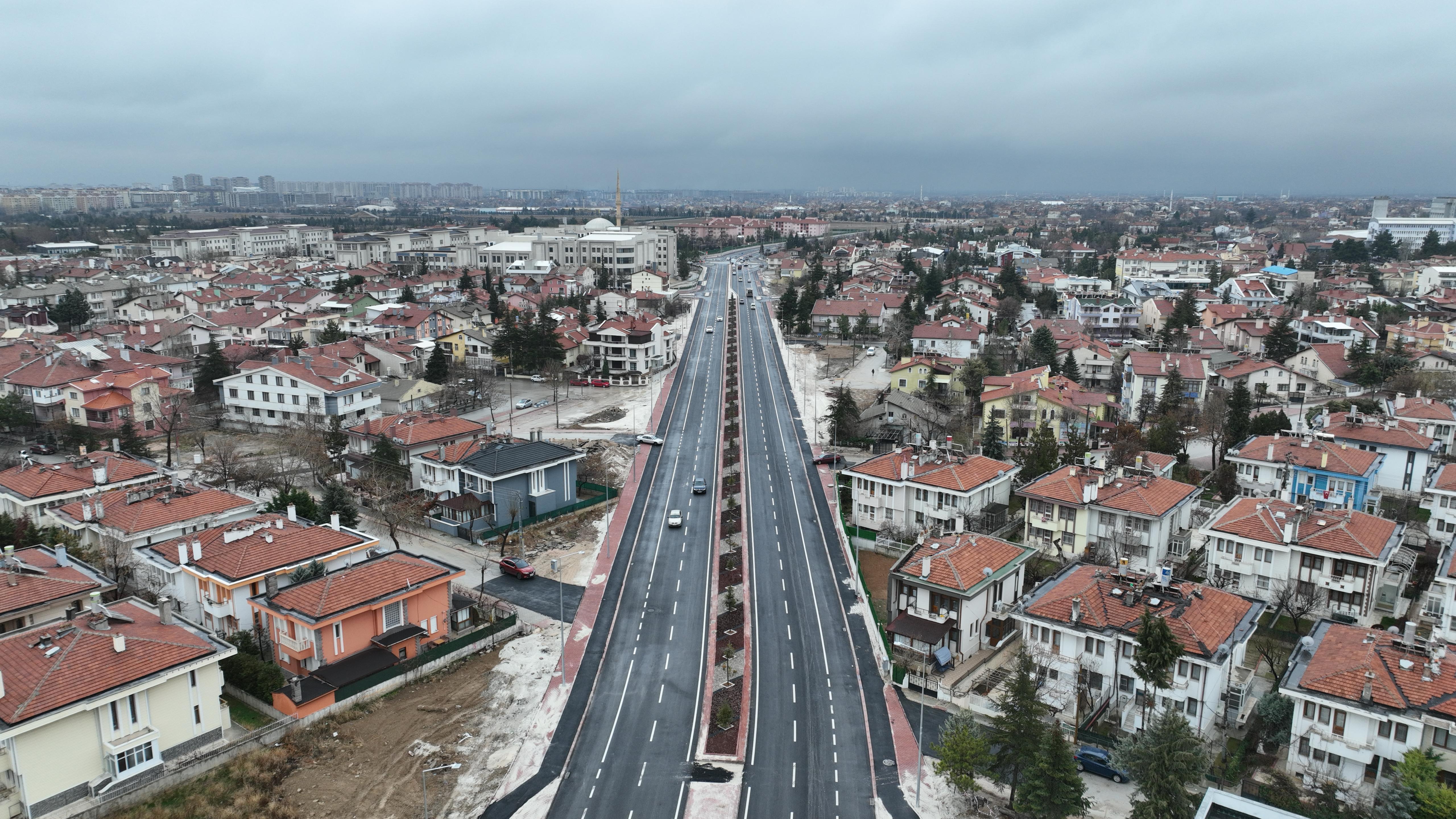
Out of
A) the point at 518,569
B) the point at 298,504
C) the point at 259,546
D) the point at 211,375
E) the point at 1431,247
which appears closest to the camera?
the point at 259,546

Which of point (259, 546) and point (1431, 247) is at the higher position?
point (1431, 247)

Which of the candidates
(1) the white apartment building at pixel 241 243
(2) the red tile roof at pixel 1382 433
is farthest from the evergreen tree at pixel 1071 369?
(1) the white apartment building at pixel 241 243

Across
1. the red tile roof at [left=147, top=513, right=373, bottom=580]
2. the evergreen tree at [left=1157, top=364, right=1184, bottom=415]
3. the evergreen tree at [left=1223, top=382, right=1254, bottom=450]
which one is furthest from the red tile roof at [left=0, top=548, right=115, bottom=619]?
the evergreen tree at [left=1157, top=364, right=1184, bottom=415]

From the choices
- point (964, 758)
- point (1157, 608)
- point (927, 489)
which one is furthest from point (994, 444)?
point (964, 758)

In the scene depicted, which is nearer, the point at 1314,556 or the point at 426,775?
the point at 426,775

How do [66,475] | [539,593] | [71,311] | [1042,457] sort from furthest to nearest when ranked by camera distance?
[71,311] < [1042,457] < [66,475] < [539,593]

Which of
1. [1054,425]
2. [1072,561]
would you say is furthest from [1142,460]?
[1054,425]

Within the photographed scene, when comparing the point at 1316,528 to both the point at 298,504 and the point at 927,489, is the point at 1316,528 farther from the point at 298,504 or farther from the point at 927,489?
the point at 298,504

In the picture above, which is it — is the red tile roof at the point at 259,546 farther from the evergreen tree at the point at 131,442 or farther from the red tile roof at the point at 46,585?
the evergreen tree at the point at 131,442

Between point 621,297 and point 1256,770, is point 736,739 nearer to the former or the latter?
point 1256,770
